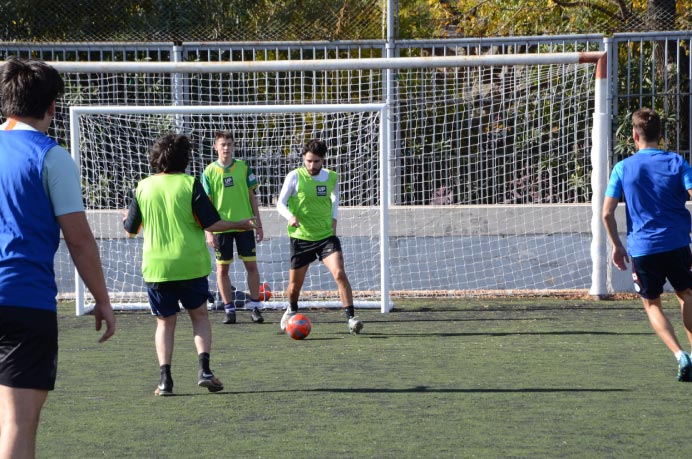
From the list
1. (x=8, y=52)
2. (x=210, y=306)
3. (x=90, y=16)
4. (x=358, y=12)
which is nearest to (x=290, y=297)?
(x=210, y=306)

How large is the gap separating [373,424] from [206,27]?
9927 millimetres

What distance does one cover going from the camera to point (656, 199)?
691 centimetres

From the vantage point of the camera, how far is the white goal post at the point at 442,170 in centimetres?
1179

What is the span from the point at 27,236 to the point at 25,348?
40cm

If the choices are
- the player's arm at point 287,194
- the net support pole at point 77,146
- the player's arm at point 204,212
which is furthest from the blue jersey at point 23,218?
the net support pole at point 77,146

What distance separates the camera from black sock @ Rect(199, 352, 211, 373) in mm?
6629

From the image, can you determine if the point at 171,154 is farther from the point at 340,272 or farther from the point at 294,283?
the point at 294,283

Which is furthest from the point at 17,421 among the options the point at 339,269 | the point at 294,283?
the point at 294,283

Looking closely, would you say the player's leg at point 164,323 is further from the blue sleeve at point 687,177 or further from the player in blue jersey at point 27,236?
the blue sleeve at point 687,177

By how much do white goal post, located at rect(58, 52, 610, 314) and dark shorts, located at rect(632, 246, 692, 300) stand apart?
180 inches

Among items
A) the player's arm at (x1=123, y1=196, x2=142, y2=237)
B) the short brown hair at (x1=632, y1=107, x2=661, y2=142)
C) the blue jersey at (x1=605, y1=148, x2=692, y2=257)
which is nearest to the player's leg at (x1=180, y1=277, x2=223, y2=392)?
the player's arm at (x1=123, y1=196, x2=142, y2=237)

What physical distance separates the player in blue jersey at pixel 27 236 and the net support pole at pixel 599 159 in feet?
26.4

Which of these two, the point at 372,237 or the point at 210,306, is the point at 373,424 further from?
the point at 372,237

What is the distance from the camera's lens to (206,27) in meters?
14.5
